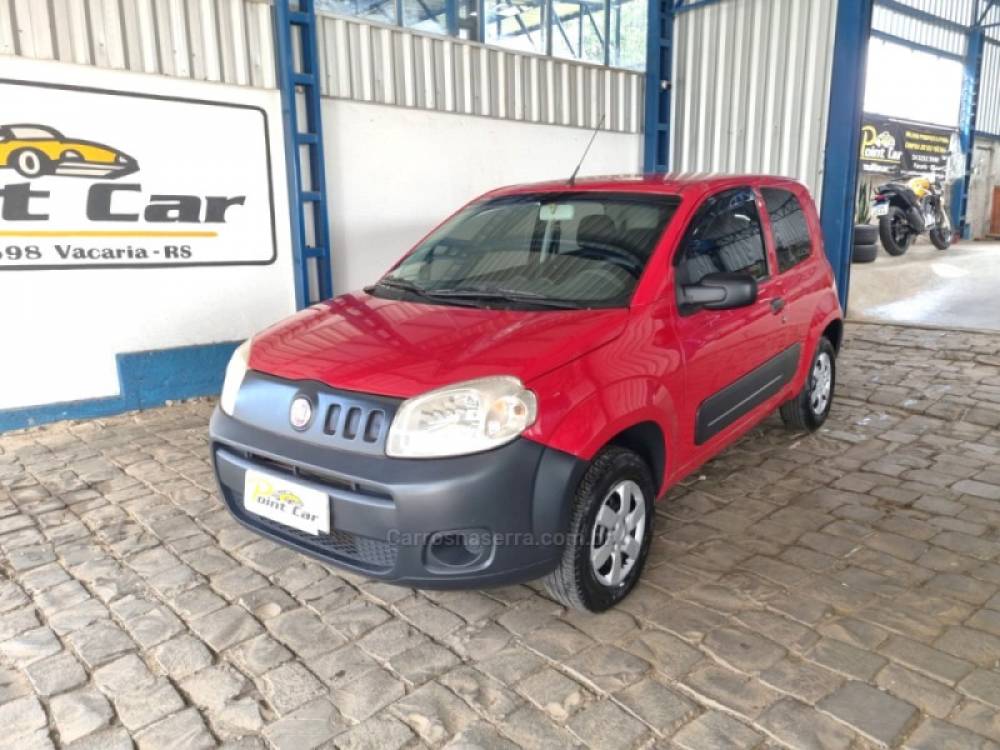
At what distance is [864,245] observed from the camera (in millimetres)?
12336

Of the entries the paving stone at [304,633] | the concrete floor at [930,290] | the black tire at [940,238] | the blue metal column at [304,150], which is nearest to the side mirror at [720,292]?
the paving stone at [304,633]

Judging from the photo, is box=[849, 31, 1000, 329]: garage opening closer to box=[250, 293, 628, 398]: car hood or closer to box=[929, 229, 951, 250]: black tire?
box=[929, 229, 951, 250]: black tire

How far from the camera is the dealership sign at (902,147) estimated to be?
14844 mm

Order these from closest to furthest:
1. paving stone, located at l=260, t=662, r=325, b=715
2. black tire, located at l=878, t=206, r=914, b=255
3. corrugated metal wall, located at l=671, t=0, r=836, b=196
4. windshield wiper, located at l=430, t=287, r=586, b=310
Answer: paving stone, located at l=260, t=662, r=325, b=715 → windshield wiper, located at l=430, t=287, r=586, b=310 → corrugated metal wall, located at l=671, t=0, r=836, b=196 → black tire, located at l=878, t=206, r=914, b=255

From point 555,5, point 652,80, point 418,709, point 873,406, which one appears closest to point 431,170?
point 555,5

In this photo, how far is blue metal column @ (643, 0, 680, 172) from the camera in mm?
8078

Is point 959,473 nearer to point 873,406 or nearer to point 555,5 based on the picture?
point 873,406

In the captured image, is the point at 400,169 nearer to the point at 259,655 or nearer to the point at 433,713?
the point at 259,655

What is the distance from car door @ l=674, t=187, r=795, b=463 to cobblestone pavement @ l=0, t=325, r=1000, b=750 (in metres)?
0.51

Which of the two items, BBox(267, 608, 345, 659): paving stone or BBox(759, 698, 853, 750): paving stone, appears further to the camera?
BBox(267, 608, 345, 659): paving stone

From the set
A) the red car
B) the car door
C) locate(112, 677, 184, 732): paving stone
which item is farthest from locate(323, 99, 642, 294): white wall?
locate(112, 677, 184, 732): paving stone

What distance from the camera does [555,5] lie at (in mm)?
7598

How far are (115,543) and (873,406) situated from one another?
491 cm

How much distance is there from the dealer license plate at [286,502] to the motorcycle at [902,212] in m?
13.7
